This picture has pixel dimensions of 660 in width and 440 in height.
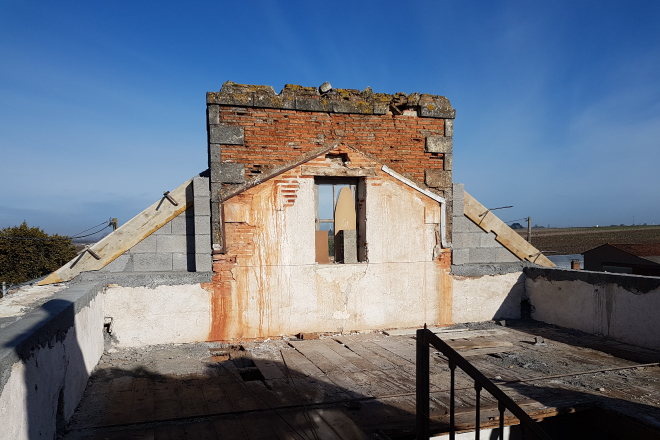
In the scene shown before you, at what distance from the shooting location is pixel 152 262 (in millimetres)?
6055

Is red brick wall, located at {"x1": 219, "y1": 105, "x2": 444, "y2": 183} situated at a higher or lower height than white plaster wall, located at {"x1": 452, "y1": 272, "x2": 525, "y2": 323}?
higher

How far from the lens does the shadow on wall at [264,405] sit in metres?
3.43

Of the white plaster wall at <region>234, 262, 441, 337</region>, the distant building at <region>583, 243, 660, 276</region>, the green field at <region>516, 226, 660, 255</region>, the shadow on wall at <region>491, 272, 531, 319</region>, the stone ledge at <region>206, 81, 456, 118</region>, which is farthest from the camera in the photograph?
the green field at <region>516, 226, 660, 255</region>

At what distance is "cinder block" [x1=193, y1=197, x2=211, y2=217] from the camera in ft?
19.9

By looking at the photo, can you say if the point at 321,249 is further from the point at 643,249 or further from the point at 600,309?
the point at 643,249

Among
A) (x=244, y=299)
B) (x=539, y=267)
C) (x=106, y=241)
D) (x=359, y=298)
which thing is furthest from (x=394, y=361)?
(x=106, y=241)

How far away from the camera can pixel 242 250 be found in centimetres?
623

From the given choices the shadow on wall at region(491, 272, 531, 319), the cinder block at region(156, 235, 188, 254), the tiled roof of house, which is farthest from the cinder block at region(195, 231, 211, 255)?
the tiled roof of house

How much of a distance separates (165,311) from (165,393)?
1.88m

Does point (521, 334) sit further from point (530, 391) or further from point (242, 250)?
point (242, 250)

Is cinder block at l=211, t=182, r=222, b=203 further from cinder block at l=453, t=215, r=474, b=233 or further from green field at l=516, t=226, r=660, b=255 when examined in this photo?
green field at l=516, t=226, r=660, b=255

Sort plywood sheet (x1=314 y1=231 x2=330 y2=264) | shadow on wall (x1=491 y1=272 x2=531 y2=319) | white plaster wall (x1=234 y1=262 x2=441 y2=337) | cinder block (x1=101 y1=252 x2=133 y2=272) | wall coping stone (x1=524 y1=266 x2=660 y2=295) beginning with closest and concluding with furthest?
1. wall coping stone (x1=524 y1=266 x2=660 y2=295)
2. cinder block (x1=101 y1=252 x2=133 y2=272)
3. white plaster wall (x1=234 y1=262 x2=441 y2=337)
4. plywood sheet (x1=314 y1=231 x2=330 y2=264)
5. shadow on wall (x1=491 y1=272 x2=531 y2=319)

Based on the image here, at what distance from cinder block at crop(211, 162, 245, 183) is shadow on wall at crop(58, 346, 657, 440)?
268 centimetres

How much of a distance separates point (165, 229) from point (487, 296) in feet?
18.1
